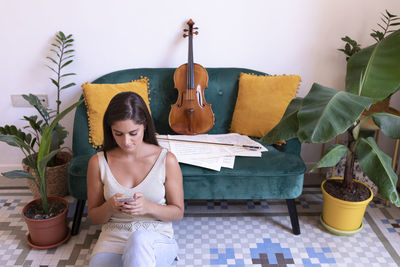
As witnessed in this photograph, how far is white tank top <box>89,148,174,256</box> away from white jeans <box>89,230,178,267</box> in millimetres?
35

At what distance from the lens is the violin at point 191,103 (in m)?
2.08

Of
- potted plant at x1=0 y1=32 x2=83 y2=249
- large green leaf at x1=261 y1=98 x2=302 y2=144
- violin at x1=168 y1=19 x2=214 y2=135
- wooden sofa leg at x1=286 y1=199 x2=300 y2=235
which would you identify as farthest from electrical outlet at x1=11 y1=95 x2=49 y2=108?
wooden sofa leg at x1=286 y1=199 x2=300 y2=235

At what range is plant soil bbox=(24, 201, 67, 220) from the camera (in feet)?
5.72

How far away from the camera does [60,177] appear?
2234 millimetres

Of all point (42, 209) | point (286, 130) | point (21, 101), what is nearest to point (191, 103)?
point (286, 130)

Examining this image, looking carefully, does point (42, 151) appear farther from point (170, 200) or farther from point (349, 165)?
point (349, 165)

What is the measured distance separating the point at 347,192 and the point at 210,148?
2.62ft

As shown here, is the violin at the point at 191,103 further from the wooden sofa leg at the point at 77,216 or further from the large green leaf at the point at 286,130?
the wooden sofa leg at the point at 77,216

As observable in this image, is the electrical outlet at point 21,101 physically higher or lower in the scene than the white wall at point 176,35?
lower

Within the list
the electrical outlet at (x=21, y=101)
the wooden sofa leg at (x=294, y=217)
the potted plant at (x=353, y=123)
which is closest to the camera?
the potted plant at (x=353, y=123)

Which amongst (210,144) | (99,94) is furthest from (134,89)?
(210,144)

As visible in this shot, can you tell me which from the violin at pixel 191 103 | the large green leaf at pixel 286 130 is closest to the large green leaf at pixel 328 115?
the large green leaf at pixel 286 130

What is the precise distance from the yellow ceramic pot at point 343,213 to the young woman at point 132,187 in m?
0.94

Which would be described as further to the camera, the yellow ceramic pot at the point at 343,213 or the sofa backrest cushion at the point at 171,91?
the sofa backrest cushion at the point at 171,91
